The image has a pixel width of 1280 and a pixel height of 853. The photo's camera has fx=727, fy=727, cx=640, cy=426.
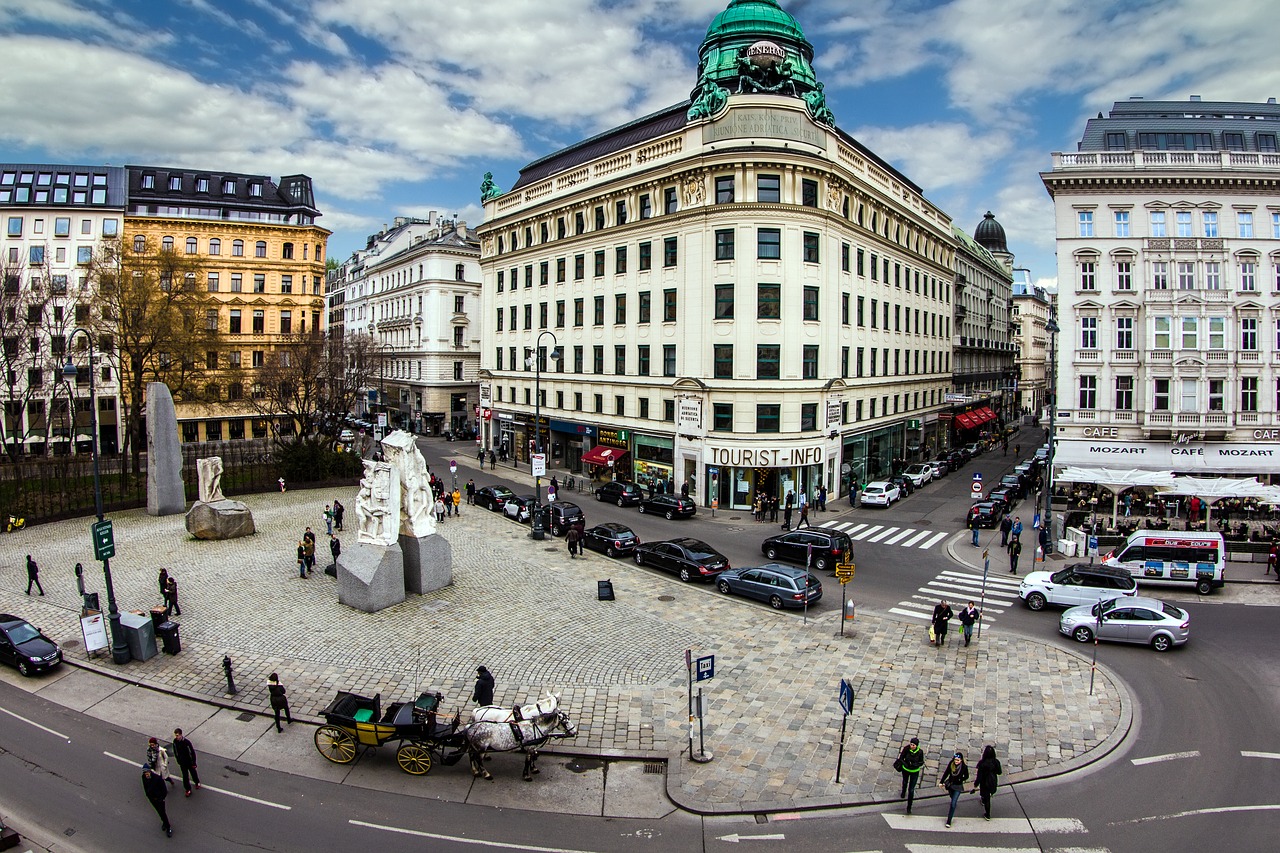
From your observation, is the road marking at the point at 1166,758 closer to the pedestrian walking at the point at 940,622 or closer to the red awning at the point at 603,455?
the pedestrian walking at the point at 940,622

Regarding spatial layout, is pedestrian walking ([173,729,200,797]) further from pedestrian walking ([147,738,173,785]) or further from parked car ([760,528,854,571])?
parked car ([760,528,854,571])

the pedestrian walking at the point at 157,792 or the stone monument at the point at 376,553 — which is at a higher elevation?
the stone monument at the point at 376,553

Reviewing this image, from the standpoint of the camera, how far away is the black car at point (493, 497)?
39422 millimetres

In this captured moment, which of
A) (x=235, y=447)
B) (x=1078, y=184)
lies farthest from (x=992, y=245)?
(x=235, y=447)

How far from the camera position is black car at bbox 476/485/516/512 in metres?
39.4

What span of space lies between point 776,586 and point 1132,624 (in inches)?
389

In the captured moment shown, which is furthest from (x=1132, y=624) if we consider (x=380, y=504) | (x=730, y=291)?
(x=730, y=291)

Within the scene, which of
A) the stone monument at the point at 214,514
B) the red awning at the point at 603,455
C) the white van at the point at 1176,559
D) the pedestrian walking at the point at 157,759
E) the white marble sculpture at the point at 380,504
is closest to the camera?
the pedestrian walking at the point at 157,759

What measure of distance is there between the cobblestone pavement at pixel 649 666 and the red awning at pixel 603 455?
19218 mm

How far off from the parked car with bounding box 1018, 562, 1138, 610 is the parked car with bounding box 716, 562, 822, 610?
699cm

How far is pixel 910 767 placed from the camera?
40.6ft

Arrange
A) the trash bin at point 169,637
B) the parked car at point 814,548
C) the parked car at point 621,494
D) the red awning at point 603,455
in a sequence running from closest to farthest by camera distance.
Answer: the trash bin at point 169,637, the parked car at point 814,548, the parked car at point 621,494, the red awning at point 603,455

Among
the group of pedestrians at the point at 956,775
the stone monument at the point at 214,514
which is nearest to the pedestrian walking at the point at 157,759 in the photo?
the group of pedestrians at the point at 956,775

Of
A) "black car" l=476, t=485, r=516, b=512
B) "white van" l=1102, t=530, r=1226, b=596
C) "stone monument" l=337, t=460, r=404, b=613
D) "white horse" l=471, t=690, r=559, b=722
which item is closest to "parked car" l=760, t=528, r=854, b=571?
"white van" l=1102, t=530, r=1226, b=596
